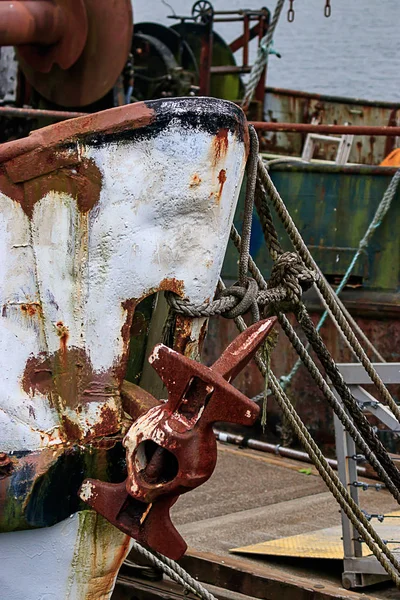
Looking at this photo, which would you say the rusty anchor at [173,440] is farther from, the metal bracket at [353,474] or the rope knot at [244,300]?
the metal bracket at [353,474]

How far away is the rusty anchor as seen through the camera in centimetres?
265

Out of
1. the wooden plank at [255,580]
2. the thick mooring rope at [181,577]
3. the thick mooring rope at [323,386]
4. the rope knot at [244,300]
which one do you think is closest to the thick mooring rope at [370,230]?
the wooden plank at [255,580]

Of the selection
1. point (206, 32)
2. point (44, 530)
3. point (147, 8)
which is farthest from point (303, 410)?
point (147, 8)

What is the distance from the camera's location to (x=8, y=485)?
286 centimetres

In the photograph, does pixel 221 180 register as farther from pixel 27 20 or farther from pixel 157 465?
pixel 27 20

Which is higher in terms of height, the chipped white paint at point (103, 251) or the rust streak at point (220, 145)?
the rust streak at point (220, 145)

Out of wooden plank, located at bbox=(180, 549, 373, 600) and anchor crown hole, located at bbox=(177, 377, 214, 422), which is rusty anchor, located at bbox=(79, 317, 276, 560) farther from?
wooden plank, located at bbox=(180, 549, 373, 600)

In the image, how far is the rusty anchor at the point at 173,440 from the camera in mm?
2652

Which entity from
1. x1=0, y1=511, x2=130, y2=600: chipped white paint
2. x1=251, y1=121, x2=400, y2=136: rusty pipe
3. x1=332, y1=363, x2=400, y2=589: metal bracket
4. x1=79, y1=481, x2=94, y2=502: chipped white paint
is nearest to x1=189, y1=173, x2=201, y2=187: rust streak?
x1=79, y1=481, x2=94, y2=502: chipped white paint

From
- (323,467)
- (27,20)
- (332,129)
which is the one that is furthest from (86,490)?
(27,20)

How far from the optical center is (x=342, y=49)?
1480 centimetres

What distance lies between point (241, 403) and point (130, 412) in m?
0.46

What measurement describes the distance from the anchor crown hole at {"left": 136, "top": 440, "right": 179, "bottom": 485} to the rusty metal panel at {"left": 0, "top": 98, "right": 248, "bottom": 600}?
196 mm

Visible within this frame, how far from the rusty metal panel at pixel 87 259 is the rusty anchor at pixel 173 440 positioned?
169 millimetres
